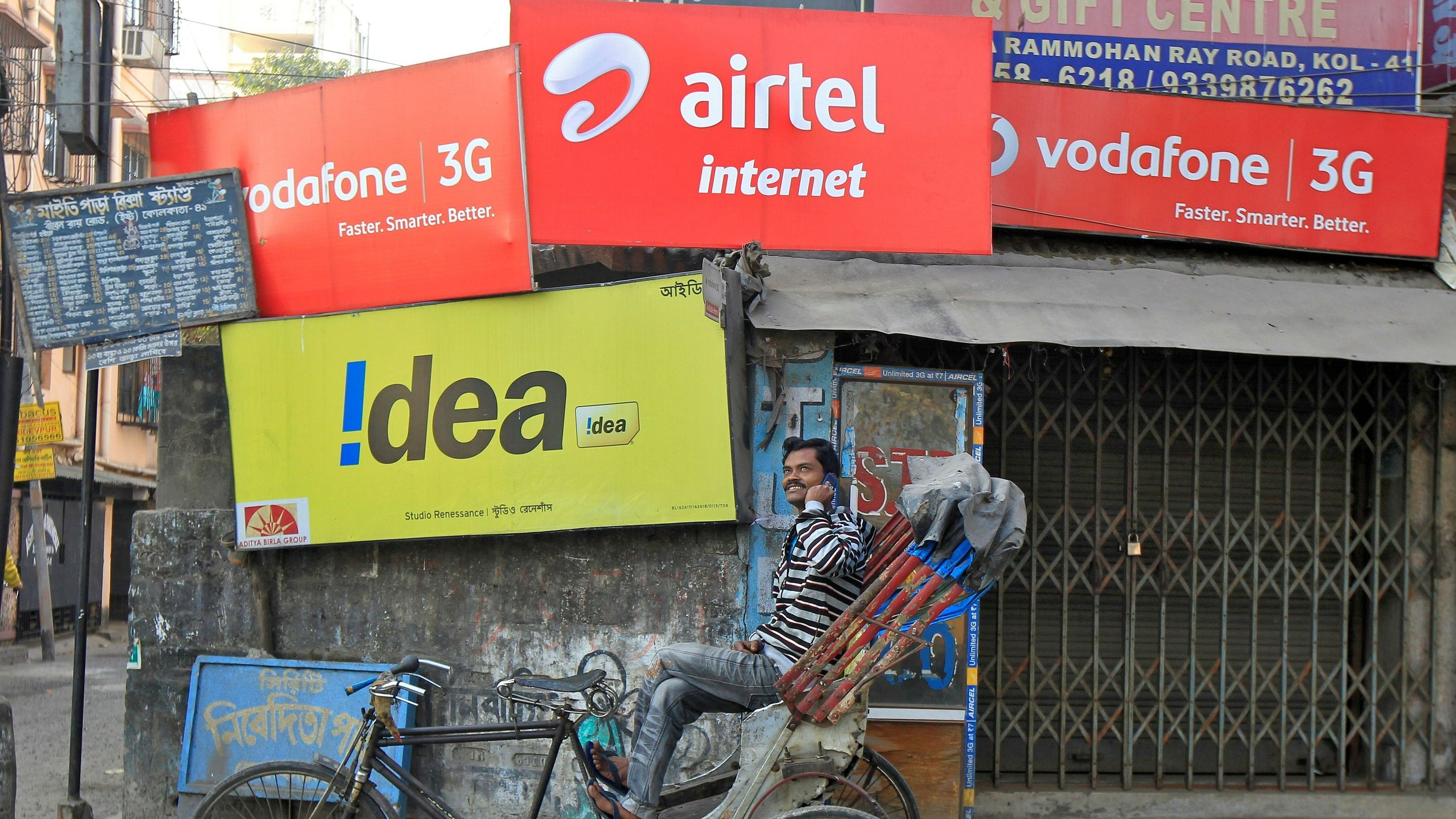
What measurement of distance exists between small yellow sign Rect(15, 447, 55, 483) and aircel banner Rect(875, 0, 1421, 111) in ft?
39.0

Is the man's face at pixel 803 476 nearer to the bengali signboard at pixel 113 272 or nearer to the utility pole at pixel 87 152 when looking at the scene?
the bengali signboard at pixel 113 272

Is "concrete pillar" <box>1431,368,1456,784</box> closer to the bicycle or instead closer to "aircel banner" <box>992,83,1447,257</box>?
"aircel banner" <box>992,83,1447,257</box>

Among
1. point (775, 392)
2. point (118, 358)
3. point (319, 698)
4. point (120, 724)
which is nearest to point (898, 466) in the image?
point (775, 392)

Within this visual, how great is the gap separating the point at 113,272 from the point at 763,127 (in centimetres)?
357

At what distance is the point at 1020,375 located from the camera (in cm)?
641

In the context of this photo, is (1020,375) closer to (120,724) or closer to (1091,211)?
(1091,211)

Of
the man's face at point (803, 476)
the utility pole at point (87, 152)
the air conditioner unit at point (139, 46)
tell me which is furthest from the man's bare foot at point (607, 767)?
the air conditioner unit at point (139, 46)

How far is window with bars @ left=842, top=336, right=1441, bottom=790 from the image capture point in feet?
20.9

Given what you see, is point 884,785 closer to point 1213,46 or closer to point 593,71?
point 593,71

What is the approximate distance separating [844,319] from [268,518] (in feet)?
10.4

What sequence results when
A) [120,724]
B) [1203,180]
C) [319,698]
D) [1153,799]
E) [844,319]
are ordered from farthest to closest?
[120,724], [1203,180], [1153,799], [319,698], [844,319]

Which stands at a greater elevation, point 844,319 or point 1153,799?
point 844,319

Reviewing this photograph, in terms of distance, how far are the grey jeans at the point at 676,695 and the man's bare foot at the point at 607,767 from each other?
7 cm

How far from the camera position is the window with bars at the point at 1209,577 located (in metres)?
6.38
